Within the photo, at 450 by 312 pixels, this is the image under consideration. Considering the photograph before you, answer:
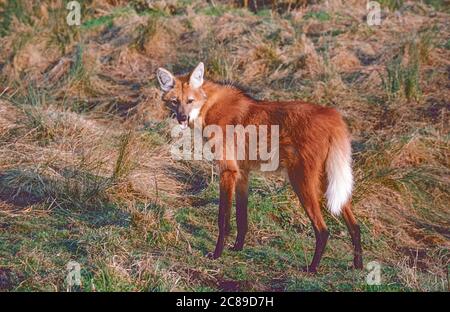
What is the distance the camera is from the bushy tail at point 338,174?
13.8 feet

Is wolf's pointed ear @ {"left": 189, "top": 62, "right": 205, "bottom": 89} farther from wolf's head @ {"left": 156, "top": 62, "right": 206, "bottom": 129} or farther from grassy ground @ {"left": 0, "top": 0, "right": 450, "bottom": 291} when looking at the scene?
grassy ground @ {"left": 0, "top": 0, "right": 450, "bottom": 291}

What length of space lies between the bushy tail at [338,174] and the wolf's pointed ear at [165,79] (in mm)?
1244

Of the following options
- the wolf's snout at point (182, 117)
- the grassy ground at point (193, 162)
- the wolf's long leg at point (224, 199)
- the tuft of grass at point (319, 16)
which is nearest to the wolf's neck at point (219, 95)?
the wolf's snout at point (182, 117)

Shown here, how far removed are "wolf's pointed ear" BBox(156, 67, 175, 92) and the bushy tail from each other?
124 cm

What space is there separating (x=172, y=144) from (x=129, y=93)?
146 cm

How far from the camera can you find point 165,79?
4.78 m

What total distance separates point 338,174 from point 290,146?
1.22ft

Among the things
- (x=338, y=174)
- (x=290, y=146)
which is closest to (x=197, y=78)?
(x=290, y=146)

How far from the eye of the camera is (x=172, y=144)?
615 cm

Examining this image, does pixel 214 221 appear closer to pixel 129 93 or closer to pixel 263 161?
pixel 263 161

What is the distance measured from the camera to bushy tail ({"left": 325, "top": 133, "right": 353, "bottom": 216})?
4.19 m

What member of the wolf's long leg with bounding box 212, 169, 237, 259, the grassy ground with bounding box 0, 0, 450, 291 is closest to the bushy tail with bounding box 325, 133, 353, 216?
the grassy ground with bounding box 0, 0, 450, 291

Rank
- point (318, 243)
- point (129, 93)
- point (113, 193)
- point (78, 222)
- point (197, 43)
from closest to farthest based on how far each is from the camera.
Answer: point (318, 243) → point (78, 222) → point (113, 193) → point (129, 93) → point (197, 43)
